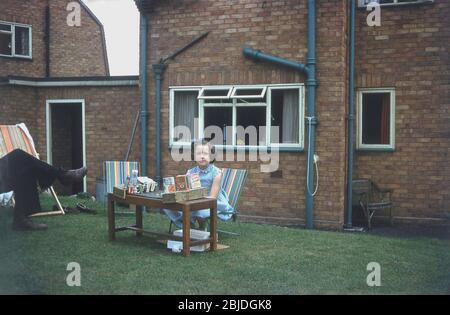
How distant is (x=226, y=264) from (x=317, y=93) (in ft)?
14.3

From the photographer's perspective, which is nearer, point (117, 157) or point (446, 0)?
point (446, 0)

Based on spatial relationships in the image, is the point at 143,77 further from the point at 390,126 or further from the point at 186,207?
the point at 186,207

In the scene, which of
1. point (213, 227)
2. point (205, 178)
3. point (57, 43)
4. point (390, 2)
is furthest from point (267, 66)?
point (57, 43)

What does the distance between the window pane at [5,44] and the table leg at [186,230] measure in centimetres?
1260

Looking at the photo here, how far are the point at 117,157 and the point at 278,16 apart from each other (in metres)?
5.05

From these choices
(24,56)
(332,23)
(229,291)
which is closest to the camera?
(229,291)

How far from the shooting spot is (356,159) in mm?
9961

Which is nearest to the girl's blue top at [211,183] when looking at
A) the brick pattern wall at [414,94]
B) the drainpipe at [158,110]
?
the drainpipe at [158,110]

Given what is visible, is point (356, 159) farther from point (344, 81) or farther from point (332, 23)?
point (332, 23)

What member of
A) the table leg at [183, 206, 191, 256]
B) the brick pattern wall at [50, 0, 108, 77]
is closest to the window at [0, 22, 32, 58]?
the brick pattern wall at [50, 0, 108, 77]

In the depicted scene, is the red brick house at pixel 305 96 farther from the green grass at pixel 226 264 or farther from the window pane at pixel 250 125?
the green grass at pixel 226 264

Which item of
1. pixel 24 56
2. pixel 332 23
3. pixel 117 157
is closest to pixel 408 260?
pixel 332 23

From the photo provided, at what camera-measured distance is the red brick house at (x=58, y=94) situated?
476 inches

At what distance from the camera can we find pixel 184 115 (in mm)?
10094
